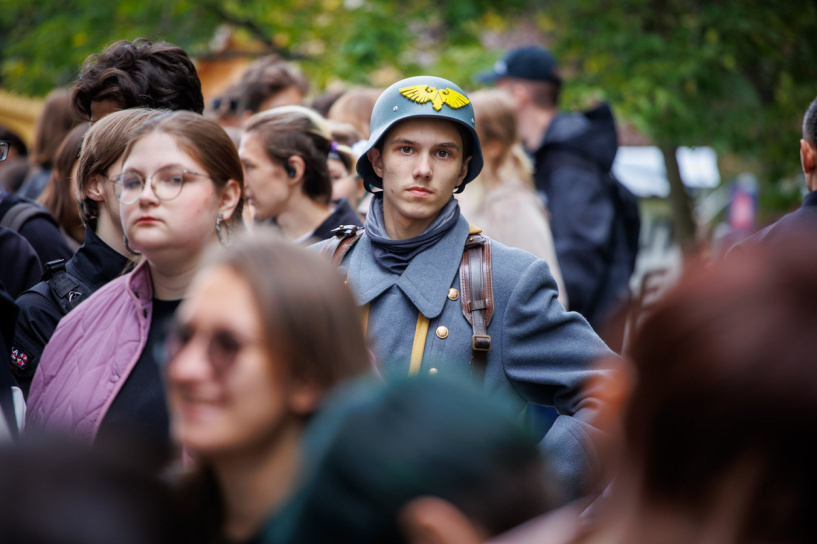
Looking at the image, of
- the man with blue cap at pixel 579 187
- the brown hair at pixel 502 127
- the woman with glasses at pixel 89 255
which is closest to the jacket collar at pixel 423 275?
the woman with glasses at pixel 89 255

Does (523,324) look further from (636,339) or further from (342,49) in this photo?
(342,49)

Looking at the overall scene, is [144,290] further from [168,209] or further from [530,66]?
[530,66]

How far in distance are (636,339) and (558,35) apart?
10.1 m

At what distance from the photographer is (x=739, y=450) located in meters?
1.30

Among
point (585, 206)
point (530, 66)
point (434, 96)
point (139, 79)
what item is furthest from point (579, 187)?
point (139, 79)

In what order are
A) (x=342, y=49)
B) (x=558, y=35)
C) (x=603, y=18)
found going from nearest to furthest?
(x=342, y=49), (x=603, y=18), (x=558, y=35)

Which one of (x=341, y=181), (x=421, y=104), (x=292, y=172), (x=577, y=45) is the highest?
(x=577, y=45)

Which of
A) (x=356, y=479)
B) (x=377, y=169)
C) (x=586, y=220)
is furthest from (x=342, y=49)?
(x=356, y=479)

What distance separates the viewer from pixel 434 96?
3570 millimetres

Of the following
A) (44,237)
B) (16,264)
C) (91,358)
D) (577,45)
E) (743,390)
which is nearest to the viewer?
(743,390)

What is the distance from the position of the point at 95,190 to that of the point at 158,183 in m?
0.69

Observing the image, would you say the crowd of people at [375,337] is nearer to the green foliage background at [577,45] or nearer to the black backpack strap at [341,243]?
the black backpack strap at [341,243]

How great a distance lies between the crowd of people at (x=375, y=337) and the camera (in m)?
1.32

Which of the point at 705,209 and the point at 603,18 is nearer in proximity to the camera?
the point at 603,18
